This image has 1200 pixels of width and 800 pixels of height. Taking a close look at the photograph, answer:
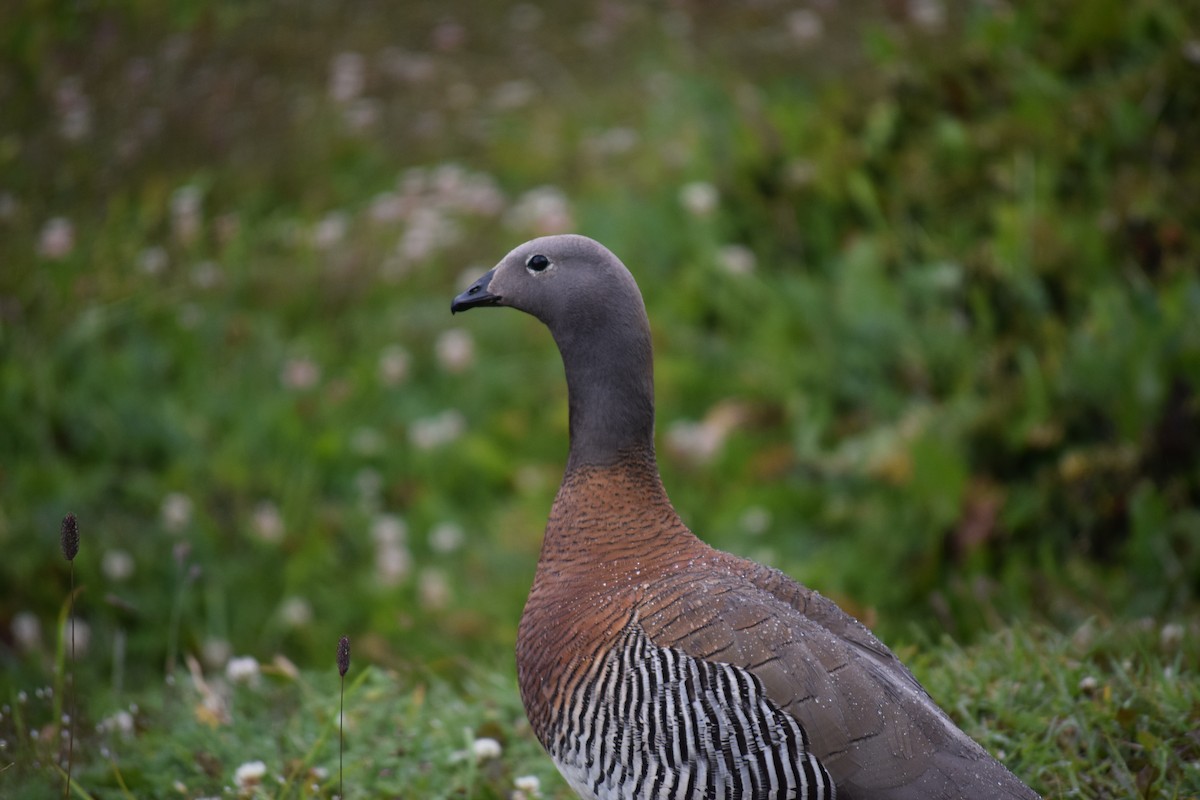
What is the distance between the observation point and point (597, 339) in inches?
118

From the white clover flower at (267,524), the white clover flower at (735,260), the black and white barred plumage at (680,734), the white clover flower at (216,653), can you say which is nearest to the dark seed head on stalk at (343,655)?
the black and white barred plumage at (680,734)

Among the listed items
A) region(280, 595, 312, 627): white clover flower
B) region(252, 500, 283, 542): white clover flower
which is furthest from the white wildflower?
region(280, 595, 312, 627): white clover flower

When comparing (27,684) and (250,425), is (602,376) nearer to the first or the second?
(27,684)

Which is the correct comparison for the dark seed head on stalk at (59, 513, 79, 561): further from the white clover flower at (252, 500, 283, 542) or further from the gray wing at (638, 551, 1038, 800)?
the white clover flower at (252, 500, 283, 542)

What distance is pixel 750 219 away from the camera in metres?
6.95

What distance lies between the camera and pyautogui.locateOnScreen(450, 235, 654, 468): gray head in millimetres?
2973

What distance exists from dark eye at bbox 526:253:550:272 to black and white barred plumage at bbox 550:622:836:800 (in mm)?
940

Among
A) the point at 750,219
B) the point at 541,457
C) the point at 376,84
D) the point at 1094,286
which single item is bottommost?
the point at 541,457

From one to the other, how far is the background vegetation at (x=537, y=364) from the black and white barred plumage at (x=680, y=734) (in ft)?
2.19

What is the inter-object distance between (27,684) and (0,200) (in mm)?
3642

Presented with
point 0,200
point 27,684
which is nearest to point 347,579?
point 27,684

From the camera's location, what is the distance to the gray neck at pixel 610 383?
9.75ft

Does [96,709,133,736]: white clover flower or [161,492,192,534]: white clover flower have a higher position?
[161,492,192,534]: white clover flower

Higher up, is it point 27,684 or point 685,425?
point 685,425
